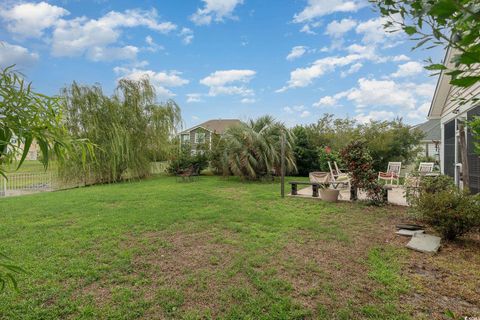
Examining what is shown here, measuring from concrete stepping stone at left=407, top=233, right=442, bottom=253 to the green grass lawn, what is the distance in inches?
5.3

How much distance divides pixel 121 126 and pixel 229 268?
38.8 ft

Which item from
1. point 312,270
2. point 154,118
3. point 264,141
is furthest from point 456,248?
point 154,118

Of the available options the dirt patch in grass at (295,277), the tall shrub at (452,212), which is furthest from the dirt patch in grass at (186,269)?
the tall shrub at (452,212)

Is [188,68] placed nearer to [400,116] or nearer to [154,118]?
[154,118]

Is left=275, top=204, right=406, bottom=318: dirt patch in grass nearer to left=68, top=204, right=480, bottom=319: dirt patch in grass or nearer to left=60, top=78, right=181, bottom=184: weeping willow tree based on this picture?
left=68, top=204, right=480, bottom=319: dirt patch in grass

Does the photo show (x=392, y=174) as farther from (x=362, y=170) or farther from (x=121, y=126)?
(x=121, y=126)

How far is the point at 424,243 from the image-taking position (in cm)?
392

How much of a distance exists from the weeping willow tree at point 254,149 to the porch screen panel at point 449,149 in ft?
19.0

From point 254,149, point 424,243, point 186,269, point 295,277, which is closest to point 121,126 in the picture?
point 254,149

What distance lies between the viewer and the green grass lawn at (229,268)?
2.41m

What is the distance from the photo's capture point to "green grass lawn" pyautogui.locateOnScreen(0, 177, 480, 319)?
241cm

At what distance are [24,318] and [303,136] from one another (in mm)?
14250

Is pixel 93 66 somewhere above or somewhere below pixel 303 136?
above

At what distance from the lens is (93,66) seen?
9.35m
